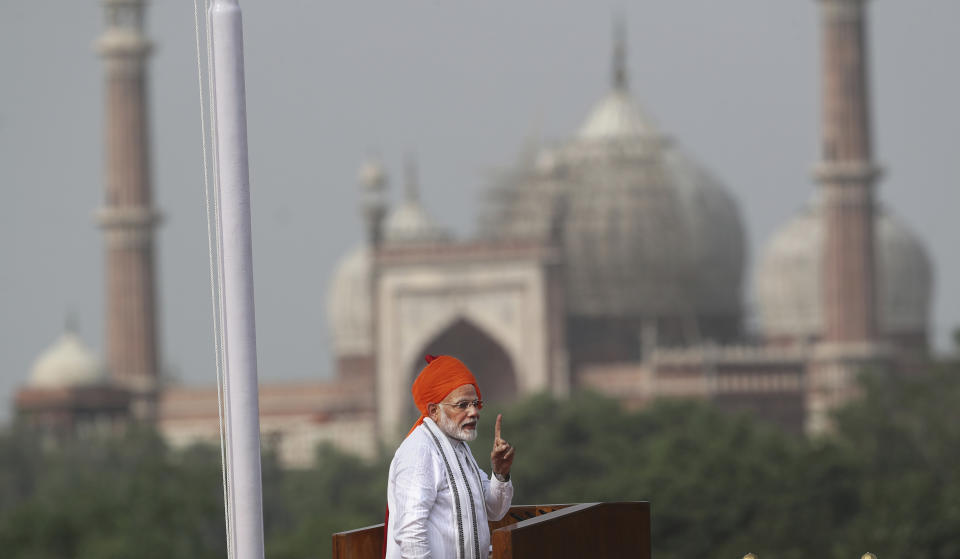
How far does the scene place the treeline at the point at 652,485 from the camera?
25.3 meters

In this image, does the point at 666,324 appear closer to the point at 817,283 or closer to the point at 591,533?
the point at 817,283

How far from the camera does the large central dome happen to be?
158ft

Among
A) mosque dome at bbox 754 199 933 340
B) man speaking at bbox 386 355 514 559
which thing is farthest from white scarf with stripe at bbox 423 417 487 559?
mosque dome at bbox 754 199 933 340

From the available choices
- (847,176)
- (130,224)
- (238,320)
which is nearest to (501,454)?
(238,320)

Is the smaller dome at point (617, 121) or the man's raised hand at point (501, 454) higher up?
the smaller dome at point (617, 121)

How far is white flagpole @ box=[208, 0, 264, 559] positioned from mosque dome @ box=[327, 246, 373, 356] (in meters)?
49.0

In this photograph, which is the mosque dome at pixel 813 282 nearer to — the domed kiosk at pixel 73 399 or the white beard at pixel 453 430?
the domed kiosk at pixel 73 399

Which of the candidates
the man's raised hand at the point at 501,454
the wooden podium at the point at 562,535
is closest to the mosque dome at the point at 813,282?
the wooden podium at the point at 562,535

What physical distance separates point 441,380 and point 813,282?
146ft

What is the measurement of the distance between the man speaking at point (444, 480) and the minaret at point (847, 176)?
3879 centimetres

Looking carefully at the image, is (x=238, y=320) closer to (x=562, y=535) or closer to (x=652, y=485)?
(x=562, y=535)

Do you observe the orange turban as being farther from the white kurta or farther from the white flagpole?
the white flagpole

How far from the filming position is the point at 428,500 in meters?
4.37

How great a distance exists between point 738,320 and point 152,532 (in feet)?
84.7
